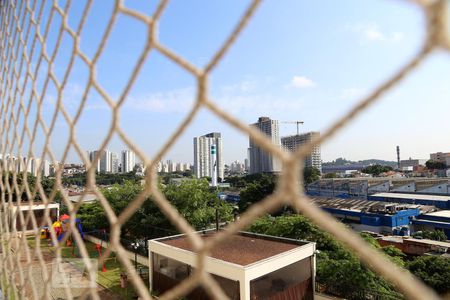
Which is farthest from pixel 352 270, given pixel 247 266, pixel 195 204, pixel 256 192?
pixel 256 192

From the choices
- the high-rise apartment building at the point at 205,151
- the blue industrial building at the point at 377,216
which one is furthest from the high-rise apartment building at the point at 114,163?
the blue industrial building at the point at 377,216

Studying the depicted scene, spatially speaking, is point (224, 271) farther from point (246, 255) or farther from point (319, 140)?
point (319, 140)

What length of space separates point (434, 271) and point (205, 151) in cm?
3190

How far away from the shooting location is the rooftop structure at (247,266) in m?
3.86

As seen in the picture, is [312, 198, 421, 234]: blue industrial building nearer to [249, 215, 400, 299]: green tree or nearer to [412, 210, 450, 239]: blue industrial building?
[412, 210, 450, 239]: blue industrial building

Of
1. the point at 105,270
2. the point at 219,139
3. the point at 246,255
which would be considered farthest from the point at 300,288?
the point at 219,139

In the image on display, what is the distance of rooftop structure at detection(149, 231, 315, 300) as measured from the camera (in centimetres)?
386

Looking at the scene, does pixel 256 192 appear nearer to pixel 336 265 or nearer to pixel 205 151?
pixel 336 265

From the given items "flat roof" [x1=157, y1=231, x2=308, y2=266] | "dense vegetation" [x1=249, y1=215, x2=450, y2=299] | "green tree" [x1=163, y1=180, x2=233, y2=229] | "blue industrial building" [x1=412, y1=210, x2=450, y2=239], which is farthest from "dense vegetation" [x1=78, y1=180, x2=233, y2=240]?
"blue industrial building" [x1=412, y1=210, x2=450, y2=239]

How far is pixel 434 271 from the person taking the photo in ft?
15.7

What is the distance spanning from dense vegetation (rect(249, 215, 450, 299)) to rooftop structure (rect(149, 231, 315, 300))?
0.29 m

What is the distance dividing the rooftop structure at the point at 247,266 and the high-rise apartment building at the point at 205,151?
28427 mm

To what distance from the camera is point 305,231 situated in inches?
229

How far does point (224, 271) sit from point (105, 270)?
11.8ft
